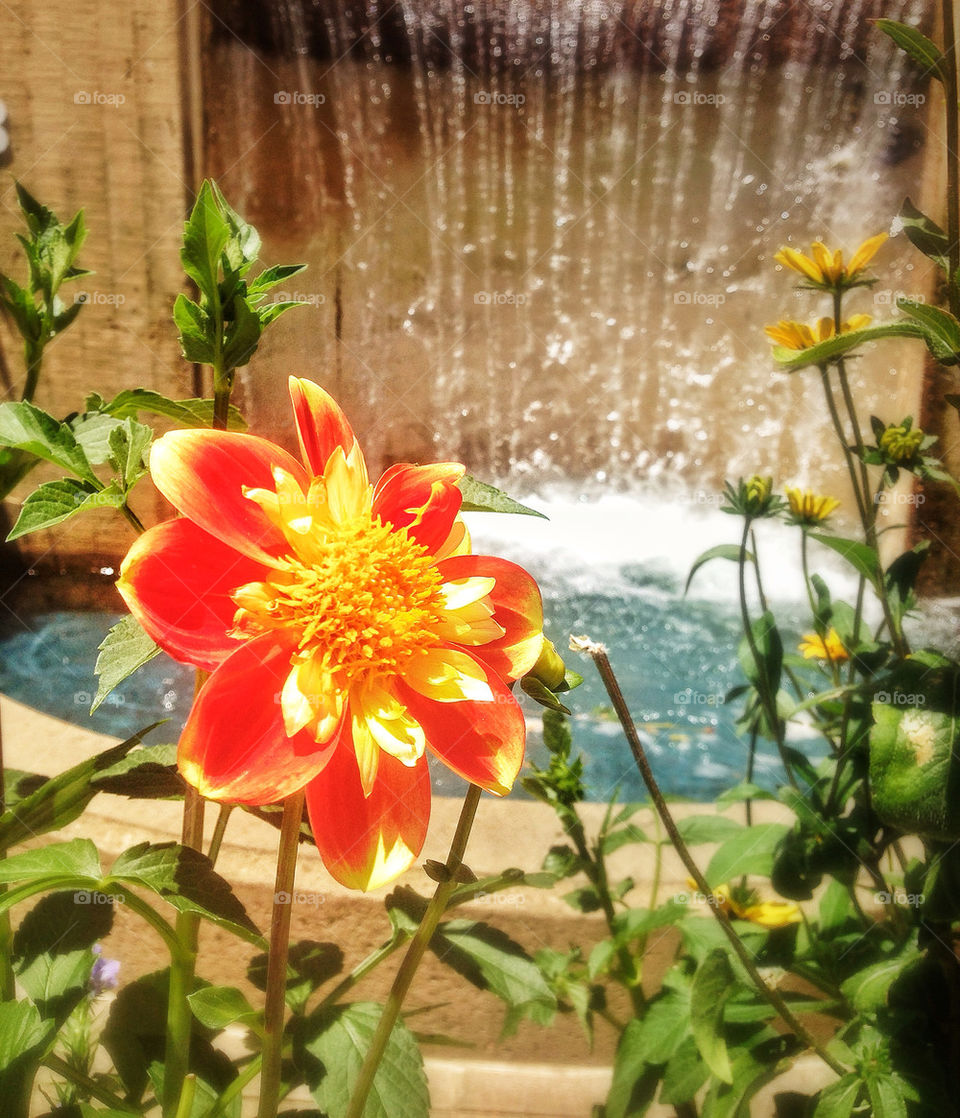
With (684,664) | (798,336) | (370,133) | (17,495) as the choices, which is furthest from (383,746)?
(370,133)

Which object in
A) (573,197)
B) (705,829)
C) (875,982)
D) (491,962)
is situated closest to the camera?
(491,962)

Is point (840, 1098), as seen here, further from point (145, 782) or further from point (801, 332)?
point (801, 332)

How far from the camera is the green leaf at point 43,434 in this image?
26 centimetres

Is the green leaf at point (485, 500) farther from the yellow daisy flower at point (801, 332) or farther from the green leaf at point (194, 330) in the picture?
the yellow daisy flower at point (801, 332)

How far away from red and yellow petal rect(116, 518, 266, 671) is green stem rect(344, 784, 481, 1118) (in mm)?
88

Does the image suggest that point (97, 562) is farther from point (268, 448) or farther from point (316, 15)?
point (316, 15)

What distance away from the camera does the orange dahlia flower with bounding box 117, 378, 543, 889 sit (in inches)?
9.2

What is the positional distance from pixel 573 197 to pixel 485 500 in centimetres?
175

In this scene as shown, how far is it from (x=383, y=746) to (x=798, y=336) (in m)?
0.49
